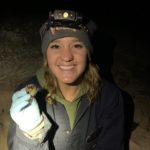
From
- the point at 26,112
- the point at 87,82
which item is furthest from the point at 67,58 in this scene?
the point at 26,112

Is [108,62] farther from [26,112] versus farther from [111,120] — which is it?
[26,112]

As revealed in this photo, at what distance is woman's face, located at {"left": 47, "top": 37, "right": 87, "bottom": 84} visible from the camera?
253 cm

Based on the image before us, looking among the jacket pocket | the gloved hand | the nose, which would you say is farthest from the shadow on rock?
the gloved hand

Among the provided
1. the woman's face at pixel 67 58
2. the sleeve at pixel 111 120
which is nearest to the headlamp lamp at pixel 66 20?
the woman's face at pixel 67 58

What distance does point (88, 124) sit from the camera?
9.28ft

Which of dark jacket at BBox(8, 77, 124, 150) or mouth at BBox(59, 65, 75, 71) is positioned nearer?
mouth at BBox(59, 65, 75, 71)

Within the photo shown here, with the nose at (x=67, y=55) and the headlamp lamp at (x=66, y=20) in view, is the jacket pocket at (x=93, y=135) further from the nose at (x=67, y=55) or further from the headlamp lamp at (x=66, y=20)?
the headlamp lamp at (x=66, y=20)

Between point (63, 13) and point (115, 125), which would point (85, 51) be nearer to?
point (63, 13)

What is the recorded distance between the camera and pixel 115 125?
2.94m

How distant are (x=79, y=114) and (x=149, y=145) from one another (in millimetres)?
891

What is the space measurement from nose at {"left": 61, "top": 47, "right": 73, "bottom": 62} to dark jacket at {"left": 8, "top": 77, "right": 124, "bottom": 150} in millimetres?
356

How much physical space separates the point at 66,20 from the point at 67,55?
0.26 m

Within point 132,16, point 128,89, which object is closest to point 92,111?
point 128,89

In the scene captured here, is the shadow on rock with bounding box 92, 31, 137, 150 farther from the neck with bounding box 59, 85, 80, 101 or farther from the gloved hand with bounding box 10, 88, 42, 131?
the gloved hand with bounding box 10, 88, 42, 131
